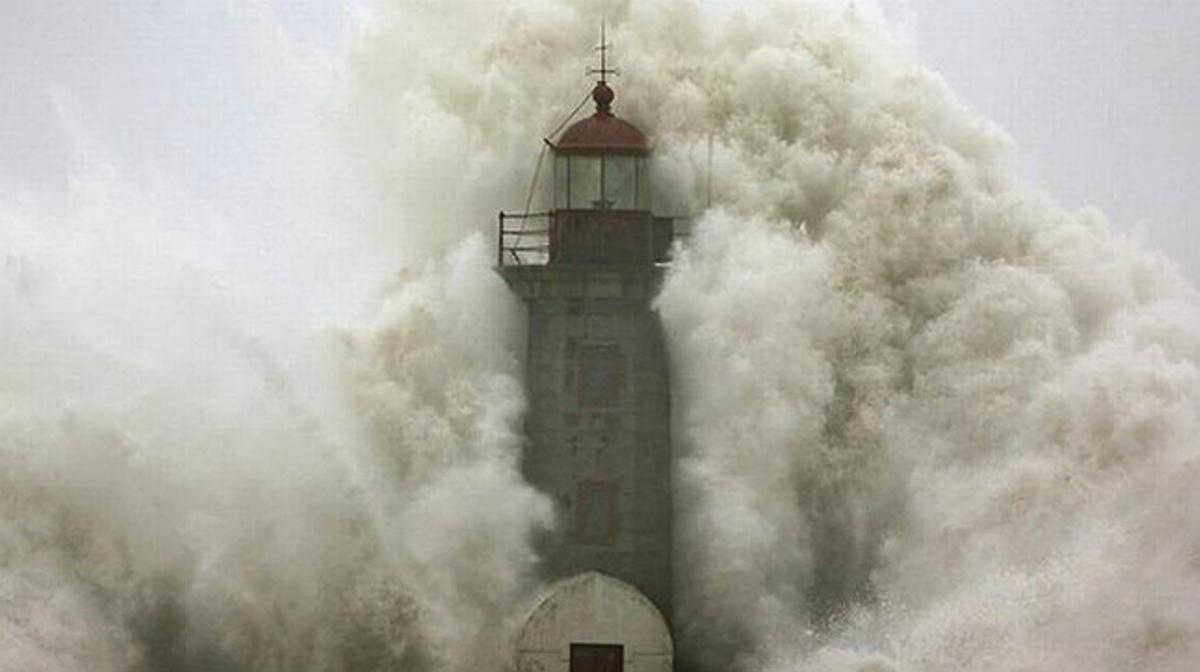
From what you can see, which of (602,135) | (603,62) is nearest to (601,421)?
(602,135)

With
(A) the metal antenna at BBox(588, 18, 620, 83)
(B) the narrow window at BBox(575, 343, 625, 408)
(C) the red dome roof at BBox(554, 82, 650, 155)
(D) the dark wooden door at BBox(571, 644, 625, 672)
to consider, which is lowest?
(D) the dark wooden door at BBox(571, 644, 625, 672)

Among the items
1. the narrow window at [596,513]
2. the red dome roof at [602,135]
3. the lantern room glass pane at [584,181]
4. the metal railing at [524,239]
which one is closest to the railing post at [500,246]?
the metal railing at [524,239]

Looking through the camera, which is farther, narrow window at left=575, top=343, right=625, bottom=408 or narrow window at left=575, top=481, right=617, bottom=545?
narrow window at left=575, top=343, right=625, bottom=408

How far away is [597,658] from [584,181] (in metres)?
8.07

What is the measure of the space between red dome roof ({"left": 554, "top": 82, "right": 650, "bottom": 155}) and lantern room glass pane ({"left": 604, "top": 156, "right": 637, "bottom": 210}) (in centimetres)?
17

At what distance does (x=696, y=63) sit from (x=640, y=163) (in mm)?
2755

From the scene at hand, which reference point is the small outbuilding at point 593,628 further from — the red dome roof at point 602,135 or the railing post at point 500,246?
the red dome roof at point 602,135

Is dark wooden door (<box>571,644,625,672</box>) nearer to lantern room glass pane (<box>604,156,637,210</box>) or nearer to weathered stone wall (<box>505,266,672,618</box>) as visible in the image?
weathered stone wall (<box>505,266,672,618</box>)

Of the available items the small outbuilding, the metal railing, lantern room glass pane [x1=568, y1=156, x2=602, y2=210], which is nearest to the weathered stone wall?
the metal railing

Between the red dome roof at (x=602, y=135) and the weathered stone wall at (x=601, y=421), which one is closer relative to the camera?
the weathered stone wall at (x=601, y=421)

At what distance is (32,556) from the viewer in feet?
85.8

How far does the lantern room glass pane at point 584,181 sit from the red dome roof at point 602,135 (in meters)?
0.17

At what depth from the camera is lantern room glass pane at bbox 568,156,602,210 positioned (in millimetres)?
27844

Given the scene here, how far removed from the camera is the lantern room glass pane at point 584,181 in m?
27.8
